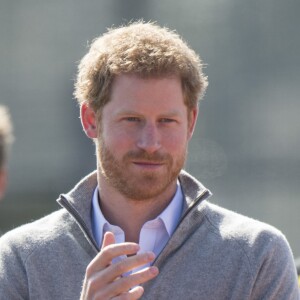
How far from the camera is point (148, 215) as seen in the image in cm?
286

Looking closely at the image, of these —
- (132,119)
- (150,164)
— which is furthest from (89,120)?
(150,164)

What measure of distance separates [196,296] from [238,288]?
125mm

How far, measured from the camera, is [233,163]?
9570mm

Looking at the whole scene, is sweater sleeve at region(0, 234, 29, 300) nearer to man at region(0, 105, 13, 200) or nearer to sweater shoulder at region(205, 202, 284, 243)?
sweater shoulder at region(205, 202, 284, 243)

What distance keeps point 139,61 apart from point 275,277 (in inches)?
29.7

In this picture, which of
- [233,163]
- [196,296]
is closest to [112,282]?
[196,296]

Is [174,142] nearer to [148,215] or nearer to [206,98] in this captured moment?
[148,215]

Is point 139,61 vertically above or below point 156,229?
above

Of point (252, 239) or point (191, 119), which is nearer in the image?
point (252, 239)

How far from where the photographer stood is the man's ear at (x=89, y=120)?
9.76 feet

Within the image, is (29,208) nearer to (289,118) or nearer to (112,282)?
(289,118)

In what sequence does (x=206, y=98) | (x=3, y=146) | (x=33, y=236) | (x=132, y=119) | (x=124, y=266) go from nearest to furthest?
(x=124, y=266) < (x=132, y=119) < (x=33, y=236) < (x=3, y=146) < (x=206, y=98)

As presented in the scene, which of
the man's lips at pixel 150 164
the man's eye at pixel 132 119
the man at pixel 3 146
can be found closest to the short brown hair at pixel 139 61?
the man's eye at pixel 132 119

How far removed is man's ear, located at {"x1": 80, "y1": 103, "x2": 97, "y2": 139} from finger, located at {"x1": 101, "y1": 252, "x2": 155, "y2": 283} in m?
0.63
